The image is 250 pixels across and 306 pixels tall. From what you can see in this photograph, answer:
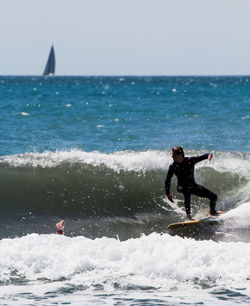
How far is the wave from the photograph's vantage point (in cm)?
1177

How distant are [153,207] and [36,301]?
215 inches

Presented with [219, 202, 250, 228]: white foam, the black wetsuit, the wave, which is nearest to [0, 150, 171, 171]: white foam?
the wave

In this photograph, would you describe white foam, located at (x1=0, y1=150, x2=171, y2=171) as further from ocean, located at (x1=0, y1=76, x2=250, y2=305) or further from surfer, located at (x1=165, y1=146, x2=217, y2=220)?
surfer, located at (x1=165, y1=146, x2=217, y2=220)

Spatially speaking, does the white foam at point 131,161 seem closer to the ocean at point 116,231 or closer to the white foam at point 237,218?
the ocean at point 116,231

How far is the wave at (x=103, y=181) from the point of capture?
11766mm

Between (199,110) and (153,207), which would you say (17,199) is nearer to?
(153,207)

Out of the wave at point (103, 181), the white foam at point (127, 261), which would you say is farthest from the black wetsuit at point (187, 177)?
the wave at point (103, 181)

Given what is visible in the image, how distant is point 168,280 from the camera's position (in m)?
7.46

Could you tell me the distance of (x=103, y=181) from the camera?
43.1 feet

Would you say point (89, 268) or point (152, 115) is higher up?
point (152, 115)

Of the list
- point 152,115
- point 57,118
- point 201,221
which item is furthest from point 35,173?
point 152,115

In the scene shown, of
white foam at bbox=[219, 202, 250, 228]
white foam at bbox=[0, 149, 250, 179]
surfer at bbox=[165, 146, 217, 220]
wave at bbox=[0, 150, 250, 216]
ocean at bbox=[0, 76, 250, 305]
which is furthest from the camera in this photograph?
white foam at bbox=[0, 149, 250, 179]

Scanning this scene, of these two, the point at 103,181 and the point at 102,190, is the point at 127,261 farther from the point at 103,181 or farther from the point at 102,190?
the point at 103,181
